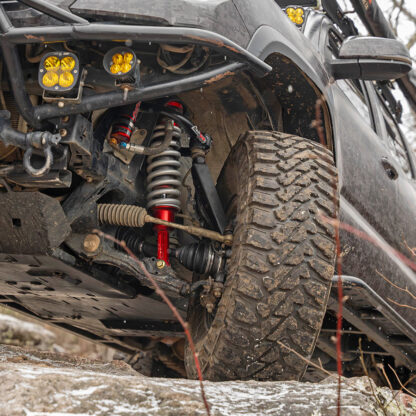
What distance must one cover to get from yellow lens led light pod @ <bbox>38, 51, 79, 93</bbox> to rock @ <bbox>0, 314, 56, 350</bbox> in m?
7.64

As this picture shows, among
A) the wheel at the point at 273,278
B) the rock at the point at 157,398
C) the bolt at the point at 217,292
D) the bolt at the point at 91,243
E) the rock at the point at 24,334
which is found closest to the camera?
the rock at the point at 157,398

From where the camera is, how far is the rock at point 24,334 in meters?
9.71

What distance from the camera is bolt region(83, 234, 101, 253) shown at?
2807mm

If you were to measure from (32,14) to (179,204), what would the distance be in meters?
1.06

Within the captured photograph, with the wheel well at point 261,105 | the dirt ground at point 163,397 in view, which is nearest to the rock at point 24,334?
the wheel well at point 261,105

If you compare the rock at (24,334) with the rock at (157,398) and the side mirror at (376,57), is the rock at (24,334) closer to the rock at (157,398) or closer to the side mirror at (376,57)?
the side mirror at (376,57)

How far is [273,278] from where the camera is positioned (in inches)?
99.0

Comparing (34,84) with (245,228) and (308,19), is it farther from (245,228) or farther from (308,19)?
(308,19)

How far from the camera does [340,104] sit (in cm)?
353

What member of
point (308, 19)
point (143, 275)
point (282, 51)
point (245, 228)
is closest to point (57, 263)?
point (143, 275)

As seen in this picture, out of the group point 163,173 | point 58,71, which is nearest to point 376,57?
point 163,173

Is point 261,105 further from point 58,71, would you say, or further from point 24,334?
point 24,334

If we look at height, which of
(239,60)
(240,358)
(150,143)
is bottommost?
(240,358)

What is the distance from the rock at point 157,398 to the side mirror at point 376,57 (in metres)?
1.62
